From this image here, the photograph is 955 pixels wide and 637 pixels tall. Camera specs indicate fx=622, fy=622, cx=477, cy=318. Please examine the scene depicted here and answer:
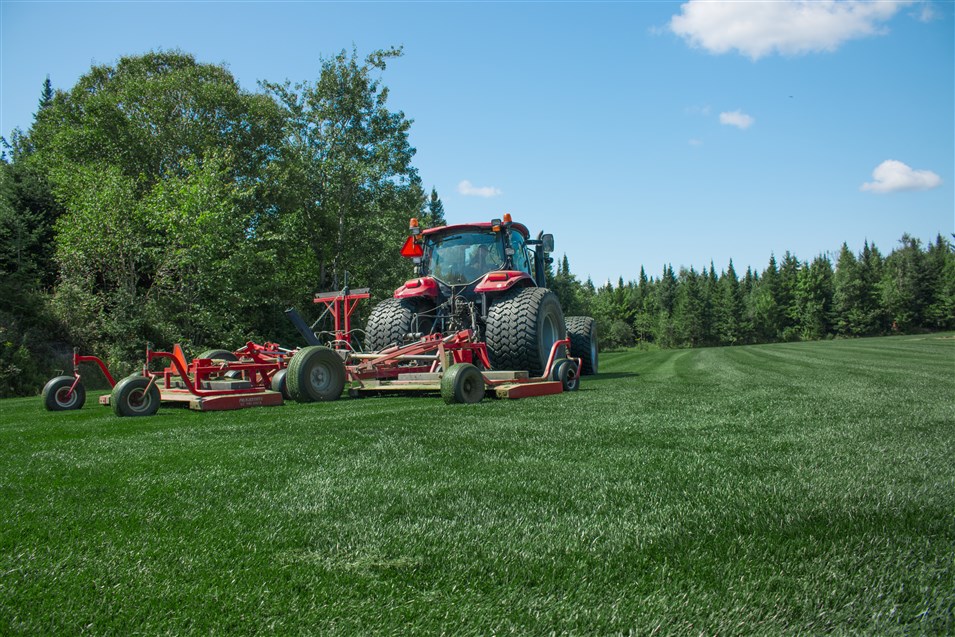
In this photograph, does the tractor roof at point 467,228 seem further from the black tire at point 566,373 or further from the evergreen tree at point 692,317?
the evergreen tree at point 692,317

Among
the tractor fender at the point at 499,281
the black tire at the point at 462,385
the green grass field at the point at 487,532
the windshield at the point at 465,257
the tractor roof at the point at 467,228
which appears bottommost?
the green grass field at the point at 487,532

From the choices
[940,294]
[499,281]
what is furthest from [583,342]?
[940,294]

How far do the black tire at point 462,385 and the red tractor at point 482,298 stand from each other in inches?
61.3

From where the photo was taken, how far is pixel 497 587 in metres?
1.73

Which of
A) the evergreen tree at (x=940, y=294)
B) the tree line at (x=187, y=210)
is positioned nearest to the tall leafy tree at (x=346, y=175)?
the tree line at (x=187, y=210)

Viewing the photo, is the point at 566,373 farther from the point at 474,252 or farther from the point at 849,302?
the point at 849,302

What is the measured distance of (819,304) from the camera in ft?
232

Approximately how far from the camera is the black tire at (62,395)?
706 centimetres

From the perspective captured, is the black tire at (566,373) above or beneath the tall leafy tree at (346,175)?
beneath

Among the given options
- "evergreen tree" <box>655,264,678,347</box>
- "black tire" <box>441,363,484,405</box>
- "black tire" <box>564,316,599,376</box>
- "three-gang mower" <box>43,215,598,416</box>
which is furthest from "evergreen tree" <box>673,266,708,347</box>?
"black tire" <box>441,363,484,405</box>

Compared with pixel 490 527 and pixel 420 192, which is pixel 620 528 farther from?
pixel 420 192

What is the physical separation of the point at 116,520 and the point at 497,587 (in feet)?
5.12

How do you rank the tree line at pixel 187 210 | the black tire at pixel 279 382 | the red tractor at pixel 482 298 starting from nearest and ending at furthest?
1. the black tire at pixel 279 382
2. the red tractor at pixel 482 298
3. the tree line at pixel 187 210

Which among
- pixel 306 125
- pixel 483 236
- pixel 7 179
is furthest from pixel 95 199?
pixel 483 236
